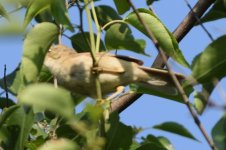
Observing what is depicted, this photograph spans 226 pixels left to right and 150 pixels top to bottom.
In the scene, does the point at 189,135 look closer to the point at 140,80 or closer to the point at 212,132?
the point at 212,132

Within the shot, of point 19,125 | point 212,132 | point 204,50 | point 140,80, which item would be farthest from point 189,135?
point 140,80

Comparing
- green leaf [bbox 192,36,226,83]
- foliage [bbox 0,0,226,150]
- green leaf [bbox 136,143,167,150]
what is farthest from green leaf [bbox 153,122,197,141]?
green leaf [bbox 136,143,167,150]

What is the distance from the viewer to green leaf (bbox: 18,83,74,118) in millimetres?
1603

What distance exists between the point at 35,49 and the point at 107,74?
68 cm

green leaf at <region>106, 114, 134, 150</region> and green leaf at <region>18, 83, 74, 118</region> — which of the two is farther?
green leaf at <region>106, 114, 134, 150</region>

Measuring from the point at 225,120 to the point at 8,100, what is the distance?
77.3 inches

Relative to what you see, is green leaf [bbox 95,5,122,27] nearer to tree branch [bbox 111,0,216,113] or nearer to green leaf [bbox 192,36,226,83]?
tree branch [bbox 111,0,216,113]

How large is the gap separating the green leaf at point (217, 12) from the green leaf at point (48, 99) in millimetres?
1524

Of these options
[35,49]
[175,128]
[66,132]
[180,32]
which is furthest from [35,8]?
[180,32]

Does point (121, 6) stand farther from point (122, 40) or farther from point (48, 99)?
point (48, 99)

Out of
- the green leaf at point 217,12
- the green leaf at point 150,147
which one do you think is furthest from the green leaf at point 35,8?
the green leaf at point 217,12

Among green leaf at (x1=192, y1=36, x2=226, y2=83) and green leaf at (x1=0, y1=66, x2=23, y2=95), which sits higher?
green leaf at (x1=192, y1=36, x2=226, y2=83)

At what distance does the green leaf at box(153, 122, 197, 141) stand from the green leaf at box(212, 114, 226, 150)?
0.08m

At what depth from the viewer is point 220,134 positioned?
7.50ft
